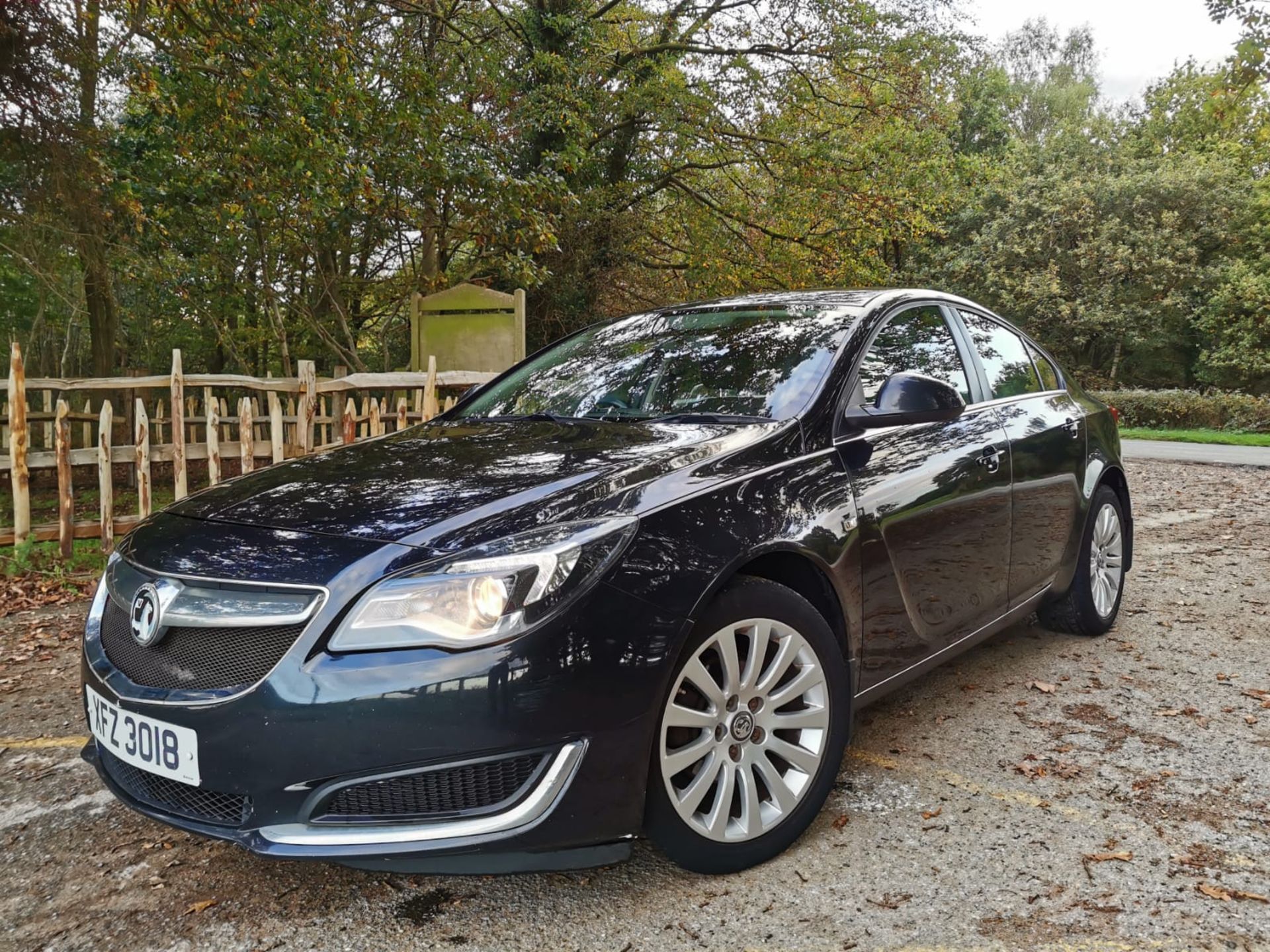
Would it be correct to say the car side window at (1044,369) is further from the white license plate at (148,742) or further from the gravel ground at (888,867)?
the white license plate at (148,742)

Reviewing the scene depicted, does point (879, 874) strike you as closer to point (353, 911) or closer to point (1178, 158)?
point (353, 911)

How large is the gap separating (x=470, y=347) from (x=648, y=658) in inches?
301

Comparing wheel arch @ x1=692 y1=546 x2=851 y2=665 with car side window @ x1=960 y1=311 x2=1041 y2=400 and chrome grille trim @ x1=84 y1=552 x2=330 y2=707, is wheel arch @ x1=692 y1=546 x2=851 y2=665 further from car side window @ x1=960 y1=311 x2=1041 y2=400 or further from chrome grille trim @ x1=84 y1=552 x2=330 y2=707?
car side window @ x1=960 y1=311 x2=1041 y2=400

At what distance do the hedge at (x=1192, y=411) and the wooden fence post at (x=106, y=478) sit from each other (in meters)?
22.1

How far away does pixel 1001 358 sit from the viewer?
12.8 ft

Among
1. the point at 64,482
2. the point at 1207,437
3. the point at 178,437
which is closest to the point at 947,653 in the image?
the point at 178,437

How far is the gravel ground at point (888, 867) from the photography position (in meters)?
2.11

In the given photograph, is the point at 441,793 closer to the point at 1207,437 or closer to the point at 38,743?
the point at 38,743

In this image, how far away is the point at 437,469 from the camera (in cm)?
255

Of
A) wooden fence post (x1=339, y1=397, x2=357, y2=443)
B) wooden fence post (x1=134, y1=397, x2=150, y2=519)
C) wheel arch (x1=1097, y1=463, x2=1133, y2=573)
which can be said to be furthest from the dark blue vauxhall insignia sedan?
wooden fence post (x1=339, y1=397, x2=357, y2=443)

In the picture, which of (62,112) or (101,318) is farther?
(101,318)

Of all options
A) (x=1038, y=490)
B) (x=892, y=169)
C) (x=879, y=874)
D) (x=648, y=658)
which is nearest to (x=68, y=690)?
(x=648, y=658)

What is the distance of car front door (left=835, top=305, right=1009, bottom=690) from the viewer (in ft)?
8.96

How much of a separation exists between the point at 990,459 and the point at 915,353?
1.54 ft
